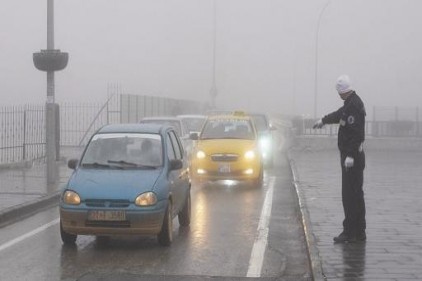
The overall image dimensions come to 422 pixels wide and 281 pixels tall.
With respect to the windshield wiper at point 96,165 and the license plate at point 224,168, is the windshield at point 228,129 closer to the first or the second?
the license plate at point 224,168

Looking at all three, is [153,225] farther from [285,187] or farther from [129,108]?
[129,108]

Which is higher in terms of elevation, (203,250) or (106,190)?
(106,190)

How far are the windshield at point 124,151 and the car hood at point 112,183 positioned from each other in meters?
0.25

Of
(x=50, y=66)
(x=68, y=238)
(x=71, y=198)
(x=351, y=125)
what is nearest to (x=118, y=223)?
(x=71, y=198)

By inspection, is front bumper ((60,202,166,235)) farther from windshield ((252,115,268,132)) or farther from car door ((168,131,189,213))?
windshield ((252,115,268,132))

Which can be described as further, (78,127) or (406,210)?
(78,127)

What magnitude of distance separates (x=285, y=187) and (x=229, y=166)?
143cm

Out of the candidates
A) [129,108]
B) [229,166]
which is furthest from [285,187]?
[129,108]

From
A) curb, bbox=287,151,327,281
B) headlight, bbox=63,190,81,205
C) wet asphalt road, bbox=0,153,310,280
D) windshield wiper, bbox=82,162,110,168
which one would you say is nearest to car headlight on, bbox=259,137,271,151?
curb, bbox=287,151,327,281

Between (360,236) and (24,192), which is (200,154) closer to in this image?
(24,192)

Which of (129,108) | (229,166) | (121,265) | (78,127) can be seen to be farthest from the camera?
(129,108)

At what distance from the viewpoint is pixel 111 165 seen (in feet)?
32.3

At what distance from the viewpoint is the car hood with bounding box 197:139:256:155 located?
17062mm

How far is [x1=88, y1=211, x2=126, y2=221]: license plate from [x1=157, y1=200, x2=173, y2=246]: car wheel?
0.64 metres
